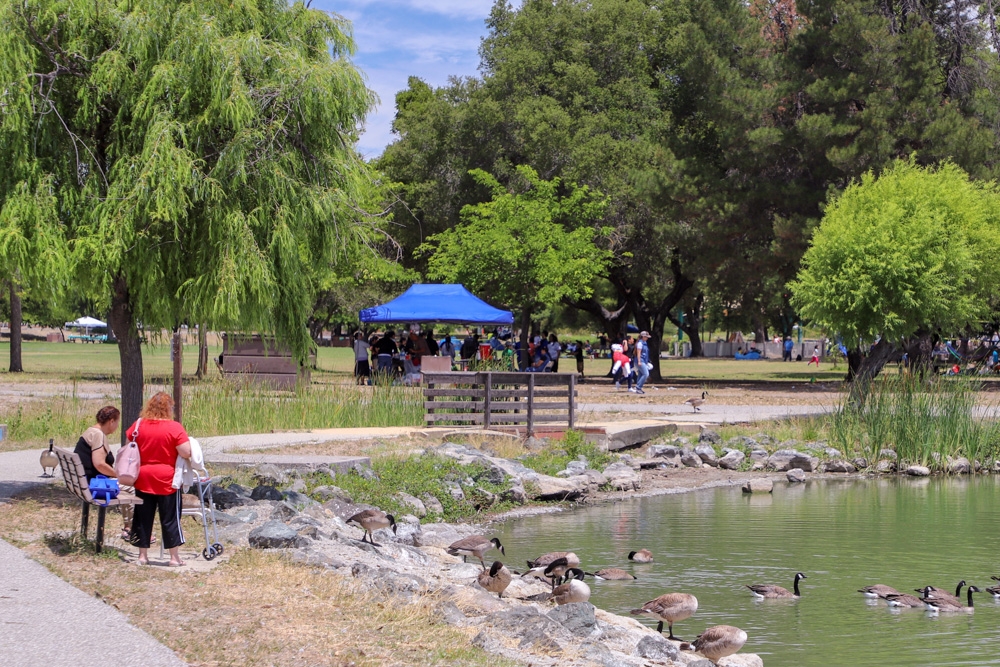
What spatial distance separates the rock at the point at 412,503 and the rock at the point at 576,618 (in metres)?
5.94

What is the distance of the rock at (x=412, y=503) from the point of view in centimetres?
1433

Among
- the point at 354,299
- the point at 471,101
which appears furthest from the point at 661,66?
the point at 354,299

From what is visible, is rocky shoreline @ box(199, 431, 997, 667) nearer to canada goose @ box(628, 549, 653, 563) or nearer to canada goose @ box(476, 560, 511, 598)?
canada goose @ box(476, 560, 511, 598)

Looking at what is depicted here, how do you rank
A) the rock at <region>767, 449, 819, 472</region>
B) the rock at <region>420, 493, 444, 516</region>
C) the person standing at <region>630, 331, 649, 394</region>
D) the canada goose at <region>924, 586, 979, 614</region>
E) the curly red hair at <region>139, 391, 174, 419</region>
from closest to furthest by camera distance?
1. the curly red hair at <region>139, 391, 174, 419</region>
2. the canada goose at <region>924, 586, 979, 614</region>
3. the rock at <region>420, 493, 444, 516</region>
4. the rock at <region>767, 449, 819, 472</region>
5. the person standing at <region>630, 331, 649, 394</region>

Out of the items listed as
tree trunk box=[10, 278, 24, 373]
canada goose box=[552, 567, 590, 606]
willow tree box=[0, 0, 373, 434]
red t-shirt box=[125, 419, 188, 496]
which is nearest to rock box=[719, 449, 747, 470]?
canada goose box=[552, 567, 590, 606]

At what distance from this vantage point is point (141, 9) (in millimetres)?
10852

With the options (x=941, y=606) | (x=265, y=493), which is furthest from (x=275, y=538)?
(x=941, y=606)

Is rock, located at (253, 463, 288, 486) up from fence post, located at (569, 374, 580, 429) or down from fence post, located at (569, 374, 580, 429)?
down

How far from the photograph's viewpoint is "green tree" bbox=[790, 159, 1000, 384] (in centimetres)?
2305

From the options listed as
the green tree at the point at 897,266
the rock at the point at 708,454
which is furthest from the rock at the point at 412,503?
the green tree at the point at 897,266

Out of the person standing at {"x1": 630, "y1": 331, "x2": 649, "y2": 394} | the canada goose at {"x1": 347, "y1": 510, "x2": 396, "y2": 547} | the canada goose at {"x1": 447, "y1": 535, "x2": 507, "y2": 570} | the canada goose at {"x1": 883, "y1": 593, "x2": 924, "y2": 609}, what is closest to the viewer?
the canada goose at {"x1": 883, "y1": 593, "x2": 924, "y2": 609}

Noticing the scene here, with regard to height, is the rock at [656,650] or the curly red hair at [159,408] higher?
the curly red hair at [159,408]

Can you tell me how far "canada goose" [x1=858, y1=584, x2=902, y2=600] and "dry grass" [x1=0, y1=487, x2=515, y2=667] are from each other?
503 cm

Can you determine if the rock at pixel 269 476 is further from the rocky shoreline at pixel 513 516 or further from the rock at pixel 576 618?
the rock at pixel 576 618
